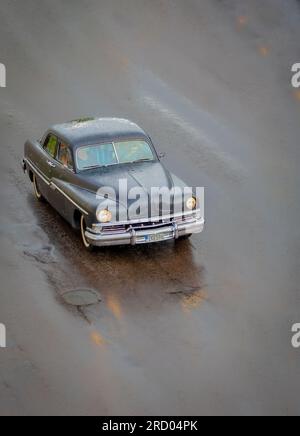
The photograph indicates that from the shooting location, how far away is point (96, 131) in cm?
1296

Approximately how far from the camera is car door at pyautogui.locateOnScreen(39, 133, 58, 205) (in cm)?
1320

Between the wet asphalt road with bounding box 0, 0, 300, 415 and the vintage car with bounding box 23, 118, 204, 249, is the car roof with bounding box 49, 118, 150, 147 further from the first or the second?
the wet asphalt road with bounding box 0, 0, 300, 415

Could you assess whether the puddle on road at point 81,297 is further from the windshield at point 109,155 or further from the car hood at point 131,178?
the windshield at point 109,155

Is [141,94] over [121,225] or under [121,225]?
over

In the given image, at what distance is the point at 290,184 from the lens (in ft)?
47.3

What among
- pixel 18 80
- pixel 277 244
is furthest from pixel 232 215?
pixel 18 80

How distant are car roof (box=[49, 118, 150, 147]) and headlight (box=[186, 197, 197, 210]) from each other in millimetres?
1751

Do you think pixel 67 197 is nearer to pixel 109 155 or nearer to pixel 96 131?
pixel 109 155

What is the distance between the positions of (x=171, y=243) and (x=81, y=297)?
227 centimetres

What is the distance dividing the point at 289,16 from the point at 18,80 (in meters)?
8.12

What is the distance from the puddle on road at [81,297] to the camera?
34.6ft
